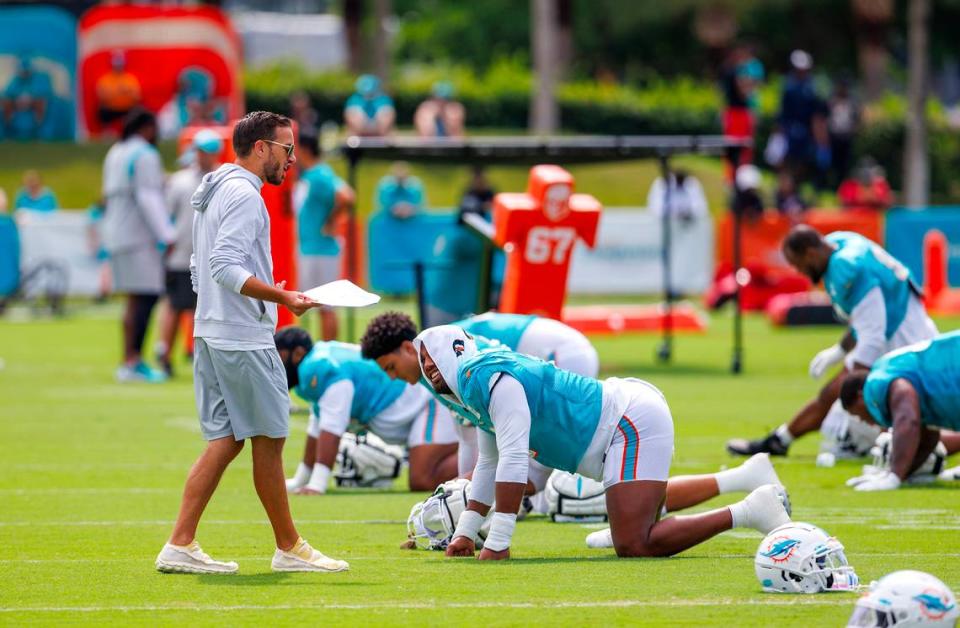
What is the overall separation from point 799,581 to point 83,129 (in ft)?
105

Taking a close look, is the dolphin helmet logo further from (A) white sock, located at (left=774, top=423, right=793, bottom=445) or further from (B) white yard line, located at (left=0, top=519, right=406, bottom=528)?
(A) white sock, located at (left=774, top=423, right=793, bottom=445)

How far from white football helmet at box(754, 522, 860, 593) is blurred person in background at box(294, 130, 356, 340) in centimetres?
991

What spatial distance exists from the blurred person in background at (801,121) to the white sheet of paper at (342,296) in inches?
944

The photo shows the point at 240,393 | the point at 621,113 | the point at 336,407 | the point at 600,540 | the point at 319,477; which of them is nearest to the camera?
the point at 240,393

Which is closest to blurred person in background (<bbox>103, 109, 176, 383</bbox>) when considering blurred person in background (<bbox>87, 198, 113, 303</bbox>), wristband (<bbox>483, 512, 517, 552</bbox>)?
wristband (<bbox>483, 512, 517, 552</bbox>)

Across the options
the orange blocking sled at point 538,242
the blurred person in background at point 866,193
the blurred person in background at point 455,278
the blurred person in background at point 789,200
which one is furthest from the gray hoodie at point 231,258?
the blurred person in background at point 866,193

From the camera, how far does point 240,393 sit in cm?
772

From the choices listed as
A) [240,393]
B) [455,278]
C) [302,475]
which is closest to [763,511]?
[240,393]

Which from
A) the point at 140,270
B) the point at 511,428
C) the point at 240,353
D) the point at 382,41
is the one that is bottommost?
the point at 511,428

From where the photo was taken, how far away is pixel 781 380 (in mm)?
17828

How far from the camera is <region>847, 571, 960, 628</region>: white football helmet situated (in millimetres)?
6020

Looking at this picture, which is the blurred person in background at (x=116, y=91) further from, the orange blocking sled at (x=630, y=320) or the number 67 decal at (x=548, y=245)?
the number 67 decal at (x=548, y=245)

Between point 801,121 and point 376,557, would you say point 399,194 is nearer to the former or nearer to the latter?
point 801,121

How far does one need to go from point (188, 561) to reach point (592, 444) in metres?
1.88
